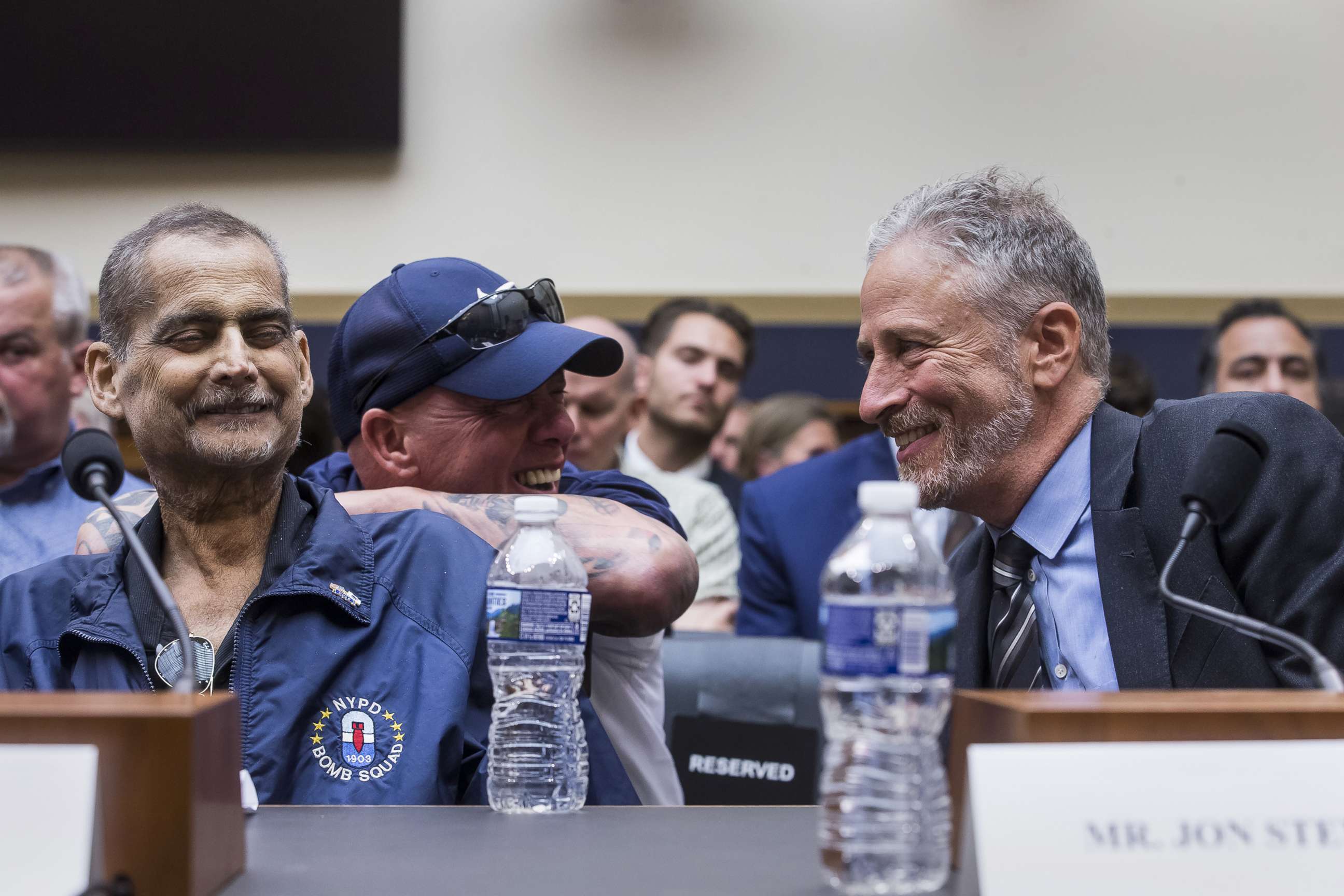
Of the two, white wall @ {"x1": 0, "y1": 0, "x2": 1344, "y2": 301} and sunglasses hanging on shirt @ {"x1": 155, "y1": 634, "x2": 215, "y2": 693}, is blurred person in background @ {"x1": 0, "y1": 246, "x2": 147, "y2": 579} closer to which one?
sunglasses hanging on shirt @ {"x1": 155, "y1": 634, "x2": 215, "y2": 693}

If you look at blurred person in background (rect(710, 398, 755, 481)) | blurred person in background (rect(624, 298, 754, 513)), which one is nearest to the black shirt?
blurred person in background (rect(624, 298, 754, 513))

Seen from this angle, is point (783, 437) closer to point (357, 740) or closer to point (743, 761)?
point (743, 761)

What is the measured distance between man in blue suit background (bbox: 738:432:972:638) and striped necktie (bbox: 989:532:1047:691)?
4.77 ft

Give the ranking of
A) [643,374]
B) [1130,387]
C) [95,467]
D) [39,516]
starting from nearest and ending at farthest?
[95,467] → [39,516] → [1130,387] → [643,374]

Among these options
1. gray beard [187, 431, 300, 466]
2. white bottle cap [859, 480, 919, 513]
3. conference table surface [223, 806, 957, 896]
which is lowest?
conference table surface [223, 806, 957, 896]

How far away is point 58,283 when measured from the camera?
10.6ft

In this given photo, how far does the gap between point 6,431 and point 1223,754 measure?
2943 millimetres

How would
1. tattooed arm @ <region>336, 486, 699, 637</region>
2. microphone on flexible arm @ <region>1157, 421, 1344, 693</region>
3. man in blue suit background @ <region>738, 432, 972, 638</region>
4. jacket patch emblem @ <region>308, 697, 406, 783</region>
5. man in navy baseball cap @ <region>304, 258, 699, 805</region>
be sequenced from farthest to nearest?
1. man in blue suit background @ <region>738, 432, 972, 638</region>
2. man in navy baseball cap @ <region>304, 258, 699, 805</region>
3. tattooed arm @ <region>336, 486, 699, 637</region>
4. jacket patch emblem @ <region>308, 697, 406, 783</region>
5. microphone on flexible arm @ <region>1157, 421, 1344, 693</region>

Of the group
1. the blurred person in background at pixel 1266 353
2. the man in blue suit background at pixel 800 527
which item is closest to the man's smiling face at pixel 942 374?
the man in blue suit background at pixel 800 527

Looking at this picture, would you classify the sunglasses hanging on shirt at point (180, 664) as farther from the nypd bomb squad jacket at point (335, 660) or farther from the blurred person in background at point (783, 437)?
the blurred person in background at point (783, 437)

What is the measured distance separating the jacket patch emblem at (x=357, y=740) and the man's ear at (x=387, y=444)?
0.60 metres

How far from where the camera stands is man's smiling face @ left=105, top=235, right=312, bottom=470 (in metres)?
1.82

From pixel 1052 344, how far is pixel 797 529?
5.14 feet

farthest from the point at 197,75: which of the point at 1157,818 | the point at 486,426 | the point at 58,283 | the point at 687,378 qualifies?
the point at 1157,818
